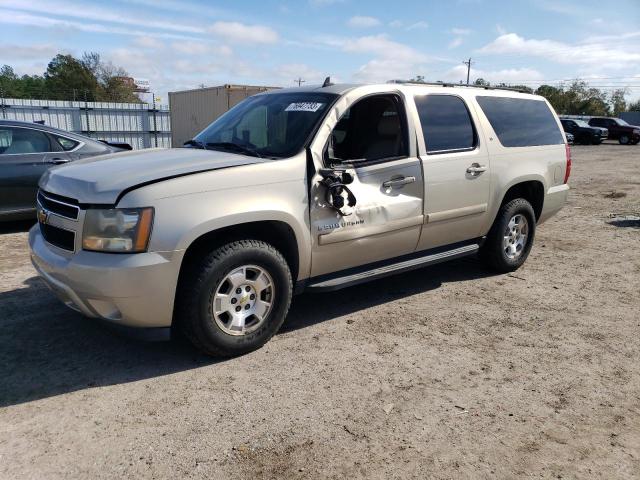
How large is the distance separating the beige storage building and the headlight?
599 inches

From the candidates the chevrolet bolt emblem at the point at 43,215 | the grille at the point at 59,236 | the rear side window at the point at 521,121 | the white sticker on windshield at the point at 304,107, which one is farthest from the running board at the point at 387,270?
the chevrolet bolt emblem at the point at 43,215

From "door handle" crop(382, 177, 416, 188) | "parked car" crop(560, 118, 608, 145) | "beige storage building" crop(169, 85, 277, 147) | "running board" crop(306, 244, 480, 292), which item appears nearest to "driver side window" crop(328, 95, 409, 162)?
"door handle" crop(382, 177, 416, 188)

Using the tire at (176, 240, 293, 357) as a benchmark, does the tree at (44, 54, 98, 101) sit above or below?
above

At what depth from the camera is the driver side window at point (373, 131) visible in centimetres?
442

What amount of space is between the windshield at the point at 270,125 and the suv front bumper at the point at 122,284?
1.22 m

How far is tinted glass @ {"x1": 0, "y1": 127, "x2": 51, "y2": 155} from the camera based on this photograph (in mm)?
6832

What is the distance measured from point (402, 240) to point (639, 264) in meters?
3.53

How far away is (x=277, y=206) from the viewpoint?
360 centimetres

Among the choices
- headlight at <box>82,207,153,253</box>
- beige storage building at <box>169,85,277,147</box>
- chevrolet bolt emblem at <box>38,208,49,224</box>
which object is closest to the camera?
headlight at <box>82,207,153,253</box>

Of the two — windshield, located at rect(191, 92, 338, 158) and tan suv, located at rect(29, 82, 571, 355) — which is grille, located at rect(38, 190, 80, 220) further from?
windshield, located at rect(191, 92, 338, 158)

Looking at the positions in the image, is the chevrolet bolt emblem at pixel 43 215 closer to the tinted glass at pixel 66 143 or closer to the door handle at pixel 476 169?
the door handle at pixel 476 169

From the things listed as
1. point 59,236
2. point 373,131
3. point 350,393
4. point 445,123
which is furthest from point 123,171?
point 445,123

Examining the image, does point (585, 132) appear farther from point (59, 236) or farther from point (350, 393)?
point (59, 236)

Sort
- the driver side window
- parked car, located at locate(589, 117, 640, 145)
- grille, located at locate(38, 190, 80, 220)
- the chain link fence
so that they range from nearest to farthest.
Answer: grille, located at locate(38, 190, 80, 220) → the driver side window → the chain link fence → parked car, located at locate(589, 117, 640, 145)
